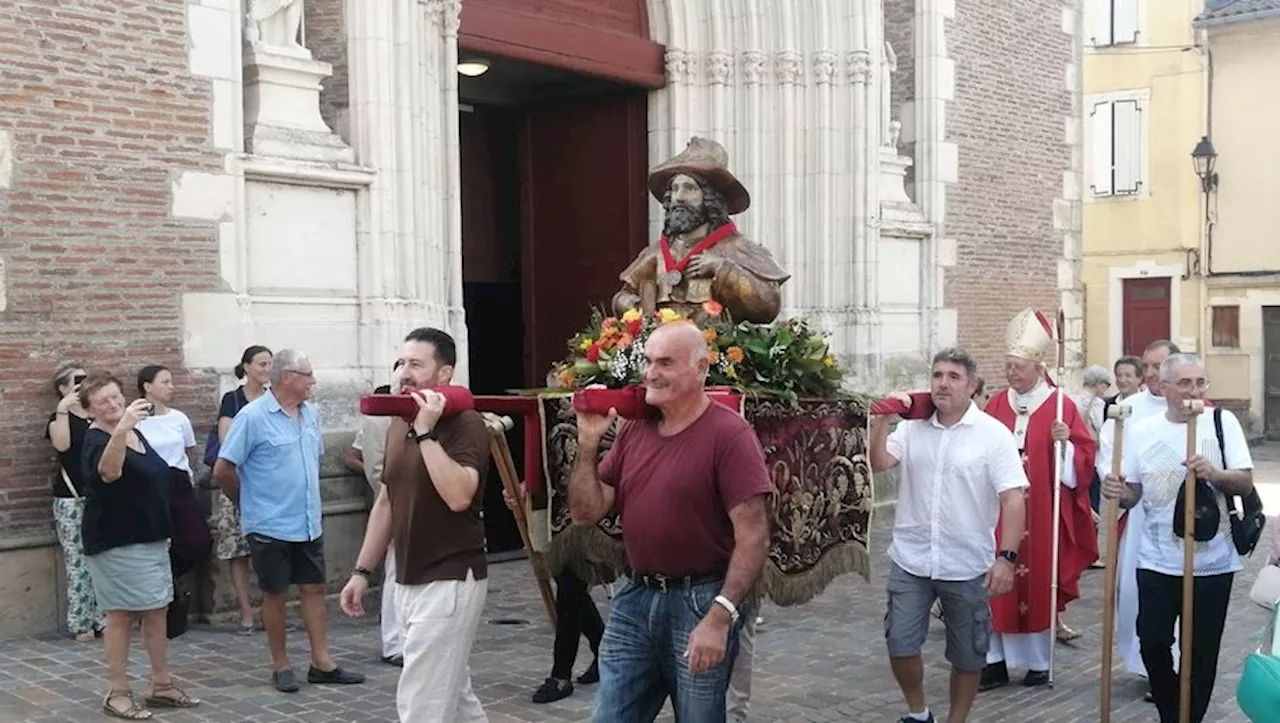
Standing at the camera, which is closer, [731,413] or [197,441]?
[731,413]

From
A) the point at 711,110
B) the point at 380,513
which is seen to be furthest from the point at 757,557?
the point at 711,110

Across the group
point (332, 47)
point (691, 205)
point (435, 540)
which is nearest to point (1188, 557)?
point (691, 205)

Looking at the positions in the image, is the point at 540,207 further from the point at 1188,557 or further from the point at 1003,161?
the point at 1188,557

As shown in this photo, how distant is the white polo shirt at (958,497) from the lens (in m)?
5.56

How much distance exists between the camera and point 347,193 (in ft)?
30.3

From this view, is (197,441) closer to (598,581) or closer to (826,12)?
(598,581)

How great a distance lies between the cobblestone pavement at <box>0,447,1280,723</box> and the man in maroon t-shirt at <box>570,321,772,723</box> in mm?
2138

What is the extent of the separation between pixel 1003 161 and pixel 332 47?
8.85 m

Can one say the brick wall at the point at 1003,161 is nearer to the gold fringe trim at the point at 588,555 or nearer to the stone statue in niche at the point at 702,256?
the stone statue in niche at the point at 702,256

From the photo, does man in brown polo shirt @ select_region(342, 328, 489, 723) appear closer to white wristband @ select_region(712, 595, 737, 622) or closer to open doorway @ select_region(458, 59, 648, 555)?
white wristband @ select_region(712, 595, 737, 622)

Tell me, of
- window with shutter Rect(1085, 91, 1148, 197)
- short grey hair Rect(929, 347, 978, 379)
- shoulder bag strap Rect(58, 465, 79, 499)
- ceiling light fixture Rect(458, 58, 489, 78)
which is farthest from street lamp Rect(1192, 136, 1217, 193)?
shoulder bag strap Rect(58, 465, 79, 499)

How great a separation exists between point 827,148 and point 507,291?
3543 millimetres

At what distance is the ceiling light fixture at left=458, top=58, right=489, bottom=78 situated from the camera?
449 inches

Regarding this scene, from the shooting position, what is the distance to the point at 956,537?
18.3 feet
